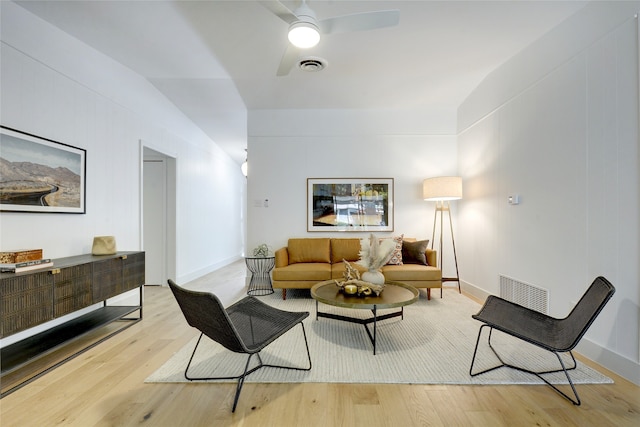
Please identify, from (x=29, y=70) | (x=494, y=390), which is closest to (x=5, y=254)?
(x=29, y=70)

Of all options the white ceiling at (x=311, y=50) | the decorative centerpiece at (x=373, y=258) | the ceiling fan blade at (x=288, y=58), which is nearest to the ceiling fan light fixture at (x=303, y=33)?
the ceiling fan blade at (x=288, y=58)

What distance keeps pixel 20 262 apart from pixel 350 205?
153 inches

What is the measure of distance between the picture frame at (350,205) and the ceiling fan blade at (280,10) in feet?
9.35

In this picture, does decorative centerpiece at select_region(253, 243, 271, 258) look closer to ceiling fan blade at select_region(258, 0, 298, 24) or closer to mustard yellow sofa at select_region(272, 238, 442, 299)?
mustard yellow sofa at select_region(272, 238, 442, 299)

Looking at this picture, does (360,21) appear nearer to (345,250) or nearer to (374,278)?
(374,278)

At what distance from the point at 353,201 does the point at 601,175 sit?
3.05 m

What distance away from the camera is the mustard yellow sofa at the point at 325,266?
3.78 meters

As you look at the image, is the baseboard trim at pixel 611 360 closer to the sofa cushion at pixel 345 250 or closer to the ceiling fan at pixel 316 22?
the sofa cushion at pixel 345 250

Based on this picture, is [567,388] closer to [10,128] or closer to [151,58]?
[10,128]

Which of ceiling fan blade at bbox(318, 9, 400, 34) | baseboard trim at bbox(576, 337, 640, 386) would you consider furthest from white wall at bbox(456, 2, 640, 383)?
ceiling fan blade at bbox(318, 9, 400, 34)

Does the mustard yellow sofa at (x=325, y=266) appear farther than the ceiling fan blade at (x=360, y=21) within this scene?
Yes

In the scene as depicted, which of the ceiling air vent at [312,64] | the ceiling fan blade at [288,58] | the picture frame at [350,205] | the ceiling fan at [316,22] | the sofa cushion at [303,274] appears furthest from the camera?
the picture frame at [350,205]

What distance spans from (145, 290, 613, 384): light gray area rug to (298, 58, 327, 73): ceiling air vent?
2835mm

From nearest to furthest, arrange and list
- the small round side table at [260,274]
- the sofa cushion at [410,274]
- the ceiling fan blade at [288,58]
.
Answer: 1. the ceiling fan blade at [288,58]
2. the sofa cushion at [410,274]
3. the small round side table at [260,274]
